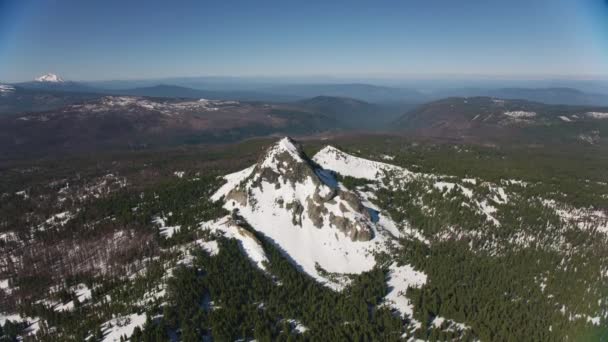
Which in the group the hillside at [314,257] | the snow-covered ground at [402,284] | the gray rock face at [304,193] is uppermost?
the gray rock face at [304,193]

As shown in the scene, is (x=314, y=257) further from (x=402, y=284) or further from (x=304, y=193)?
(x=402, y=284)

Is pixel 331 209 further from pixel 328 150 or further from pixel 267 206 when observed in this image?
pixel 328 150

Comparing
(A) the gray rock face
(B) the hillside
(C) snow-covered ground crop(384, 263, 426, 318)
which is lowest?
(C) snow-covered ground crop(384, 263, 426, 318)

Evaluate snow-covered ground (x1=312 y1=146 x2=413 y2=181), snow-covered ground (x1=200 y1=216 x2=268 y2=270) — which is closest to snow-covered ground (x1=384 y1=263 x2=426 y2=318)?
snow-covered ground (x1=200 y1=216 x2=268 y2=270)

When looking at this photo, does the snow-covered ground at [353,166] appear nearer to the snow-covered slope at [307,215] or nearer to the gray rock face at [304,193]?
the snow-covered slope at [307,215]

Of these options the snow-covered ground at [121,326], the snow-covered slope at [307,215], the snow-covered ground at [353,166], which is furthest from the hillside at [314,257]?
the snow-covered ground at [353,166]

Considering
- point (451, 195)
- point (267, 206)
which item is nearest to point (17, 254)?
point (267, 206)

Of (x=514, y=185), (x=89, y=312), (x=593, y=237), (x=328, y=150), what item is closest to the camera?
(x=89, y=312)

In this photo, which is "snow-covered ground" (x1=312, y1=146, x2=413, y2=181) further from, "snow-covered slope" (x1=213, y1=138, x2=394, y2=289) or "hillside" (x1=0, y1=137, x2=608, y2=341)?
"snow-covered slope" (x1=213, y1=138, x2=394, y2=289)
